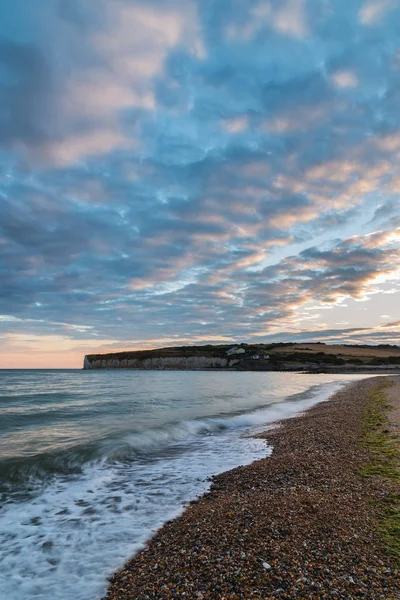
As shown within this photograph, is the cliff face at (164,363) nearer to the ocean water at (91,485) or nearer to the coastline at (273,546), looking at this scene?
the ocean water at (91,485)

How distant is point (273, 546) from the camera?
15.1 ft

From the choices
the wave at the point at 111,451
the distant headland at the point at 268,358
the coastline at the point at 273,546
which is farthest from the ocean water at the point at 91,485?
the distant headland at the point at 268,358

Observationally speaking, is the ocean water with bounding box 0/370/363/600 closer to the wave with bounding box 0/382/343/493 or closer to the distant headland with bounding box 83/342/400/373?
the wave with bounding box 0/382/343/493

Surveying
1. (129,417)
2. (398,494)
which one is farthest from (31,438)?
(398,494)

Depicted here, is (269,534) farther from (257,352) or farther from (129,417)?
(257,352)

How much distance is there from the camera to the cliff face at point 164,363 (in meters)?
152

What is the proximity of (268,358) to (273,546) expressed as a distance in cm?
14183

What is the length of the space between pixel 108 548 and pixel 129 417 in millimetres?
15082

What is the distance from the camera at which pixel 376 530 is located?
16.7 ft

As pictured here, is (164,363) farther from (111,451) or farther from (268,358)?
(111,451)

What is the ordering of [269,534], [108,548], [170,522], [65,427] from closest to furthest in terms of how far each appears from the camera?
[269,534] < [108,548] < [170,522] < [65,427]

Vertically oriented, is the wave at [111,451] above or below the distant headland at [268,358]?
below

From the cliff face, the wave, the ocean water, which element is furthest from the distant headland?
the ocean water

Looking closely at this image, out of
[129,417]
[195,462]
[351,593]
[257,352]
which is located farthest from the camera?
[257,352]
